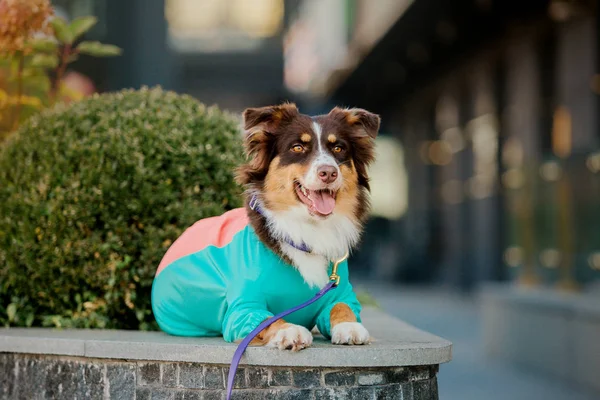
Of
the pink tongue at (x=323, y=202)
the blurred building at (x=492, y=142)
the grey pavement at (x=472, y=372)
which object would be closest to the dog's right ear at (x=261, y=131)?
the pink tongue at (x=323, y=202)

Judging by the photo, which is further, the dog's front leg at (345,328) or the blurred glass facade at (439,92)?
the blurred glass facade at (439,92)

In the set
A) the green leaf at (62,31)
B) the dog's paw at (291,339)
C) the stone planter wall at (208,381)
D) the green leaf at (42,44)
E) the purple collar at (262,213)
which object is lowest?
the stone planter wall at (208,381)

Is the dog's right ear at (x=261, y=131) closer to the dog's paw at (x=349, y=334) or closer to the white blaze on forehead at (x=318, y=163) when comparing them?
the white blaze on forehead at (x=318, y=163)

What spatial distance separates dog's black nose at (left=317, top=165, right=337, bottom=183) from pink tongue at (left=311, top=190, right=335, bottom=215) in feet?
0.58

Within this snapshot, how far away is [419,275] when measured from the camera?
87.9ft

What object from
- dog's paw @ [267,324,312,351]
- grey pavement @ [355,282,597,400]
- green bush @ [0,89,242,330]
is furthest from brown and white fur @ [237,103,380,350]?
grey pavement @ [355,282,597,400]

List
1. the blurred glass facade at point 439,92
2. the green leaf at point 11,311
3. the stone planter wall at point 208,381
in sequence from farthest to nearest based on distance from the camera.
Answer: the blurred glass facade at point 439,92 < the green leaf at point 11,311 < the stone planter wall at point 208,381

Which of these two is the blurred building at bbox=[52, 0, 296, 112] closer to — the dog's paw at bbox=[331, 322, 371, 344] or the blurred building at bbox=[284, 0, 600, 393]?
the blurred building at bbox=[284, 0, 600, 393]

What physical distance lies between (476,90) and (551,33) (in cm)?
566

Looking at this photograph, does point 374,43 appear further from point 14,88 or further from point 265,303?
point 265,303

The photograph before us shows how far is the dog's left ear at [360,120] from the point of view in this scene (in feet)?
16.4

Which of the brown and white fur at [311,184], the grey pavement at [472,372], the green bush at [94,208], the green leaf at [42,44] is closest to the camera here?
the brown and white fur at [311,184]

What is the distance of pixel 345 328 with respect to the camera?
15.5 ft

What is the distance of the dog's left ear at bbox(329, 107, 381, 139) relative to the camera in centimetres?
501
